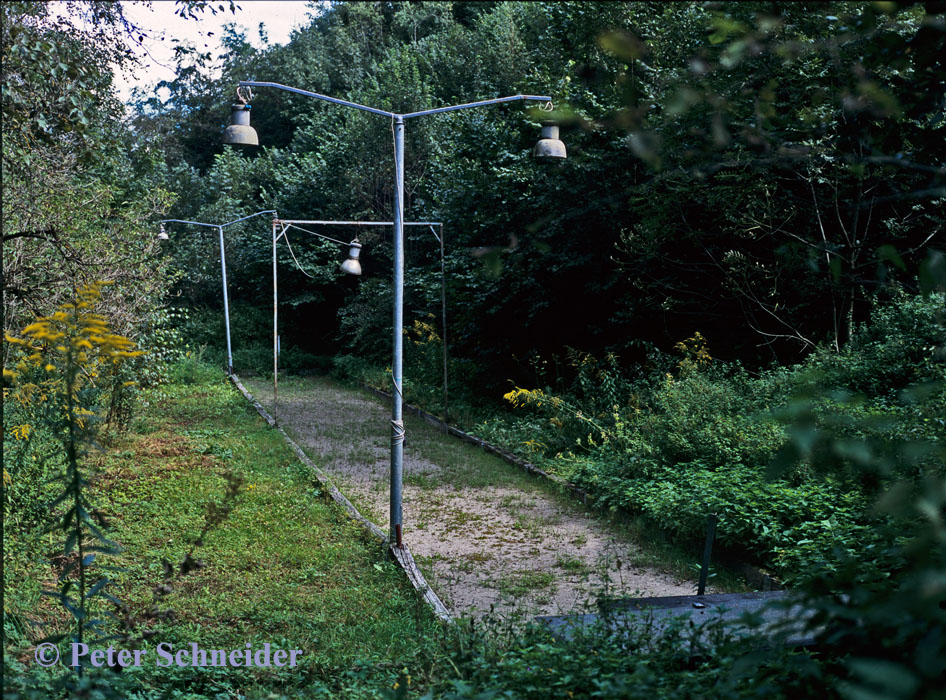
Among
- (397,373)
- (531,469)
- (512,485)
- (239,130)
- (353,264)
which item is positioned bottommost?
(512,485)

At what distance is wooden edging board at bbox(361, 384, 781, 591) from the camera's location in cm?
735

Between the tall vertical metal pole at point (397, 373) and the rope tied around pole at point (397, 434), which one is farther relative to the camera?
the rope tied around pole at point (397, 434)

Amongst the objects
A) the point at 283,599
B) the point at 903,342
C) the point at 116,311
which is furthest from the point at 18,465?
the point at 903,342

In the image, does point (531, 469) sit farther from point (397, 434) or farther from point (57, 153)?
point (57, 153)

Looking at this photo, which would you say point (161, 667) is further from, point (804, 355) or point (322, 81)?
point (322, 81)

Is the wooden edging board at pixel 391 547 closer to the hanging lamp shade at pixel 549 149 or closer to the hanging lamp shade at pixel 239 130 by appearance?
the hanging lamp shade at pixel 549 149

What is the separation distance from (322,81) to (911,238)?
31453 mm

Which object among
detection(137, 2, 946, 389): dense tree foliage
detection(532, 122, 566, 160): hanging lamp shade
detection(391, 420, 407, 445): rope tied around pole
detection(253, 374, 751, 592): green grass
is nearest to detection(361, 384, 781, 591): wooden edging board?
detection(253, 374, 751, 592): green grass

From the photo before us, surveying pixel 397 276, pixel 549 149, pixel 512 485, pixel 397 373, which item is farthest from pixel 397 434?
pixel 512 485

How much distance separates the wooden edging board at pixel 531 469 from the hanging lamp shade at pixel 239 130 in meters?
6.33

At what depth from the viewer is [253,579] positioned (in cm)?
713

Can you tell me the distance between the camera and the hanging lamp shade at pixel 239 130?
852 centimetres

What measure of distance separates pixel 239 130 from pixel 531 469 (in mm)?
6874

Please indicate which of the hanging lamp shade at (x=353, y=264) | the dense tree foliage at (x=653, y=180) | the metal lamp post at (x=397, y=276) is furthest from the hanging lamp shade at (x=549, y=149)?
the hanging lamp shade at (x=353, y=264)
